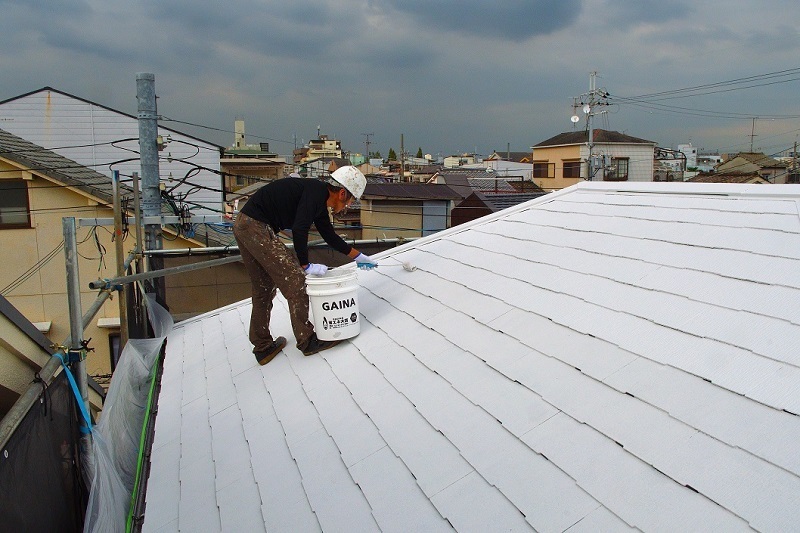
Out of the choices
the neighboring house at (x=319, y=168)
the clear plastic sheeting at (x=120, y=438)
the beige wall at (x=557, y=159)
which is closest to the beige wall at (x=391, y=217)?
the neighboring house at (x=319, y=168)

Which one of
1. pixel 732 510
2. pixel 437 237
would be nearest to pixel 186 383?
pixel 437 237

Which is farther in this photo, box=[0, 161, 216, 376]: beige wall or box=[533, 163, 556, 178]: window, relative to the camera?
box=[533, 163, 556, 178]: window

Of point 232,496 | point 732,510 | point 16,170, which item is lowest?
point 232,496

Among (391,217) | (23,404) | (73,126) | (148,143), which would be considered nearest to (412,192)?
(391,217)

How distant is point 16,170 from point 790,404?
13983 millimetres

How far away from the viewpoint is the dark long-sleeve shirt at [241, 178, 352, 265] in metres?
4.02

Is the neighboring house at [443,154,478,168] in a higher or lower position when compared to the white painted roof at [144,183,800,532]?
higher

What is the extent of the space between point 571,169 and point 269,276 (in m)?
33.5

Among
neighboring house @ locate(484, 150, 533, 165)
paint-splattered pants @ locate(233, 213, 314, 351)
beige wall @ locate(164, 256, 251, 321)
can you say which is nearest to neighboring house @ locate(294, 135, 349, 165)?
neighboring house @ locate(484, 150, 533, 165)

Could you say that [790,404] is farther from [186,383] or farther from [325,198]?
[186,383]

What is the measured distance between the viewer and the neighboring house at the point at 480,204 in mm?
18688

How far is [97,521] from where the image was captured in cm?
282

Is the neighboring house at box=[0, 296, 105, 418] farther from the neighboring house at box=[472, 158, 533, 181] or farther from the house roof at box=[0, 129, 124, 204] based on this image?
the neighboring house at box=[472, 158, 533, 181]

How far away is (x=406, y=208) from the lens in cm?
2050
